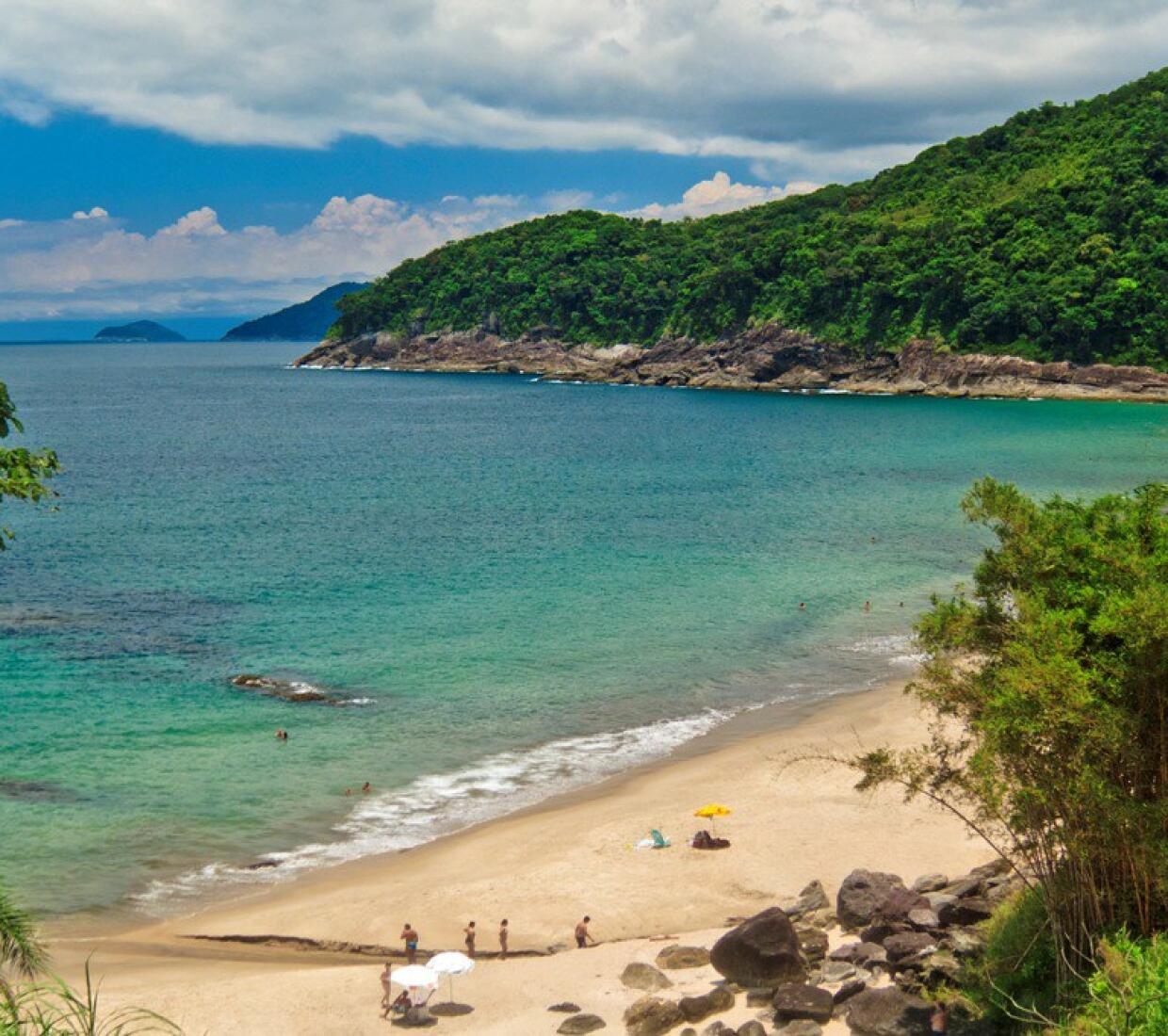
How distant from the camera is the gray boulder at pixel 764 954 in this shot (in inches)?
721

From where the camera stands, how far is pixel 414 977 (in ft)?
60.8

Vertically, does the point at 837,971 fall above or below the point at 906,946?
below

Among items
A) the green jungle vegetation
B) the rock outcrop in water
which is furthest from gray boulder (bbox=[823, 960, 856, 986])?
the rock outcrop in water

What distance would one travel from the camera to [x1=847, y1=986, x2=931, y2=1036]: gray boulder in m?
16.2

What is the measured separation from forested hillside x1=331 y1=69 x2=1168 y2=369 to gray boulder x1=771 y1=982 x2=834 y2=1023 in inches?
5003

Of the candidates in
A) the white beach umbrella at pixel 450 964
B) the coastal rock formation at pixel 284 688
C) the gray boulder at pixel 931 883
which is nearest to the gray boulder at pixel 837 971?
the gray boulder at pixel 931 883

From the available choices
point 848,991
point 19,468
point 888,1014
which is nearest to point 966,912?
point 848,991

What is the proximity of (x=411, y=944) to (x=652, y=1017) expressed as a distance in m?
5.62

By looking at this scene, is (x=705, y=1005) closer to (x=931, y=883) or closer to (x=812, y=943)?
(x=812, y=943)

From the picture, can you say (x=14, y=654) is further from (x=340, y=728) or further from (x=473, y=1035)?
(x=473, y=1035)

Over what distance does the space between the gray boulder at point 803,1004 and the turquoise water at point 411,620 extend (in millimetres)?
12024

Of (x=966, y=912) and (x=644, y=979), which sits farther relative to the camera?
(x=644, y=979)

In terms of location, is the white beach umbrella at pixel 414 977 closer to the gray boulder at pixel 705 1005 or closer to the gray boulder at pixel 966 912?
the gray boulder at pixel 705 1005

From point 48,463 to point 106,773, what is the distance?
61.1 feet
